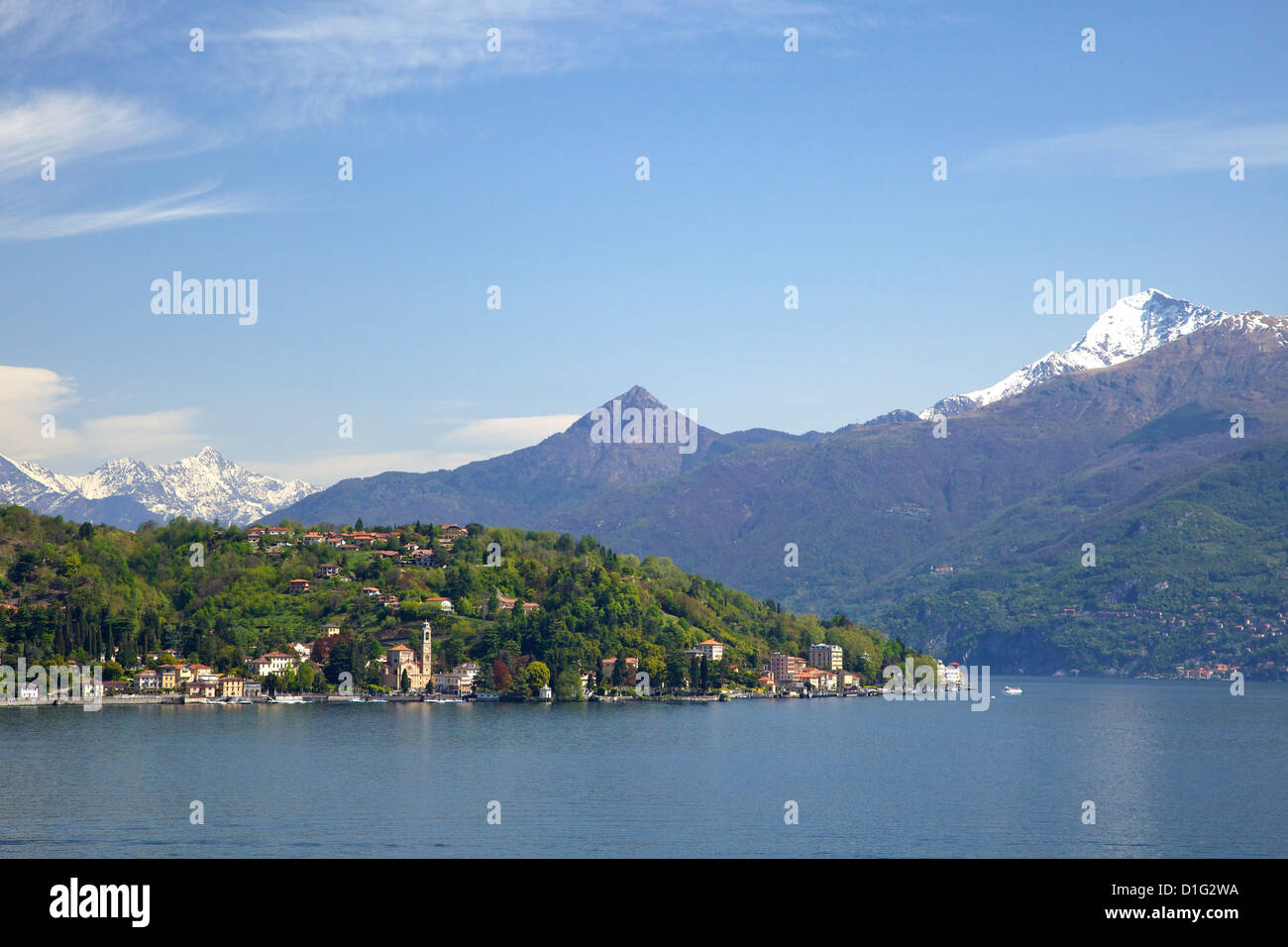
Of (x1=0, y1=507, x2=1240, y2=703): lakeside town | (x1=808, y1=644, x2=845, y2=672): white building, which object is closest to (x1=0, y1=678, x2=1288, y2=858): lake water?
(x1=0, y1=507, x2=1240, y2=703): lakeside town

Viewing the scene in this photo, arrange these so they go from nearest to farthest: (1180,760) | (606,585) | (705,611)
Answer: (1180,760) < (606,585) < (705,611)

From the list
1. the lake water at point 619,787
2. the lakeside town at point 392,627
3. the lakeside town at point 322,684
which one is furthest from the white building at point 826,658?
the lake water at point 619,787

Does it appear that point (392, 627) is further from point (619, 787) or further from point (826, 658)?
point (619, 787)

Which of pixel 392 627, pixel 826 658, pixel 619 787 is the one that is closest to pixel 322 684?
pixel 392 627

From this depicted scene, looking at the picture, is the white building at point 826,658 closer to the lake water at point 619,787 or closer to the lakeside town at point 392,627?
the lakeside town at point 392,627

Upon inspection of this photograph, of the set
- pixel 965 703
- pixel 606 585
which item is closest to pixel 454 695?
pixel 606 585

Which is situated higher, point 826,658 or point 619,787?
point 619,787

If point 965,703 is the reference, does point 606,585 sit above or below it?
above
